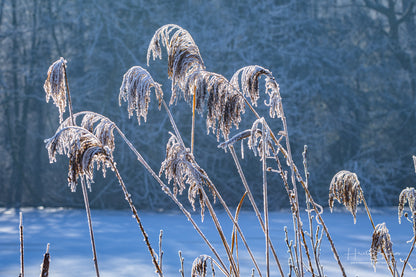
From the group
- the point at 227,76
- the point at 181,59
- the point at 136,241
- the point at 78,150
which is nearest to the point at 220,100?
the point at 181,59

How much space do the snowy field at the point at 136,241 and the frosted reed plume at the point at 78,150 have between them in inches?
63.2

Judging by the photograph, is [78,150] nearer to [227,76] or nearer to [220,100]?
[220,100]

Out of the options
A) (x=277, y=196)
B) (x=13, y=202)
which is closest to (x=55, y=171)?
(x=13, y=202)

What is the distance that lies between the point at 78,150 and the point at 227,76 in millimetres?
3457

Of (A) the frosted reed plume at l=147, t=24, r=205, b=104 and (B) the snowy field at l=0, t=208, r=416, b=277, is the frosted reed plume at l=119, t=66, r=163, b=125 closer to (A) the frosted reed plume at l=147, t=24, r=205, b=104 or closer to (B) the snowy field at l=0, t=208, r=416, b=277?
(A) the frosted reed plume at l=147, t=24, r=205, b=104

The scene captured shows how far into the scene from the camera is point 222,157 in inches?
160

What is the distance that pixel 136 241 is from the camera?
305 centimetres

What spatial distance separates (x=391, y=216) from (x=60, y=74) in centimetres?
355

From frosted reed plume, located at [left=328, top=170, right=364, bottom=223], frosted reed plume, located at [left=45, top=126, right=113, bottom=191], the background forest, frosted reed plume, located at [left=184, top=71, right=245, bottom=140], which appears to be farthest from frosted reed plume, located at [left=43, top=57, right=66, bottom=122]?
the background forest

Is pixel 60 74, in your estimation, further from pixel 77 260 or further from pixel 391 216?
pixel 391 216

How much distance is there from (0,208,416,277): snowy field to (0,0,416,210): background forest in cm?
28

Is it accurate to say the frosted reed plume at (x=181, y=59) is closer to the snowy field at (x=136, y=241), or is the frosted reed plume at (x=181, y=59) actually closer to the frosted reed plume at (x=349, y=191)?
the frosted reed plume at (x=349, y=191)

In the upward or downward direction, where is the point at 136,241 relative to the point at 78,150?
downward

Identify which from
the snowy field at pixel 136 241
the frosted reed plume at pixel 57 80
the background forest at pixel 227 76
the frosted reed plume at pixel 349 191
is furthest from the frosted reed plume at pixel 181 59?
the background forest at pixel 227 76
